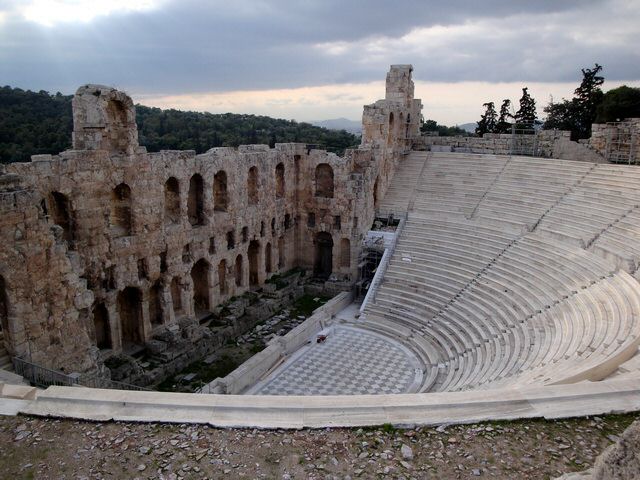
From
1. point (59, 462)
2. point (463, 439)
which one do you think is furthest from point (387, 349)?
point (59, 462)

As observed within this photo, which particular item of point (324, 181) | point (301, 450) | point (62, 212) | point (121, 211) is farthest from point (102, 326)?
point (324, 181)

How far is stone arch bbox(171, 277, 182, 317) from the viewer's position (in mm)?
19453

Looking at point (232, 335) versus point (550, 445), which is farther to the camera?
point (232, 335)

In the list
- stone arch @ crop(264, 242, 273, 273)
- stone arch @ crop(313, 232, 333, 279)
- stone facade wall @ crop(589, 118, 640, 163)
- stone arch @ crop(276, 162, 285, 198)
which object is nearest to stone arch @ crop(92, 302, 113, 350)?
stone arch @ crop(264, 242, 273, 273)

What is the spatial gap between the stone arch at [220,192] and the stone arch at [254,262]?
2786mm

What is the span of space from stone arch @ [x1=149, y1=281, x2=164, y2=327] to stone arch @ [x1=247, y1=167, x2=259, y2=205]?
6588 mm

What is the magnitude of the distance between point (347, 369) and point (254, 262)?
333 inches

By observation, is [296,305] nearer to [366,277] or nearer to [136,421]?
[366,277]

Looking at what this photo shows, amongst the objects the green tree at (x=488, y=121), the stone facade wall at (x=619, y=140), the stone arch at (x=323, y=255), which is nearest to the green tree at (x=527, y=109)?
the green tree at (x=488, y=121)

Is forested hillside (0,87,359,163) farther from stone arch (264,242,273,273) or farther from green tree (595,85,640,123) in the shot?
green tree (595,85,640,123)

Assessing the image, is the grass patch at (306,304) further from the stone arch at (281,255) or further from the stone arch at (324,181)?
the stone arch at (324,181)

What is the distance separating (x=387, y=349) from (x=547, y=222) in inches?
338

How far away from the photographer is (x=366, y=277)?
24.9m

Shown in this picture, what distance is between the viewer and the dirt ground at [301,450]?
6629mm
